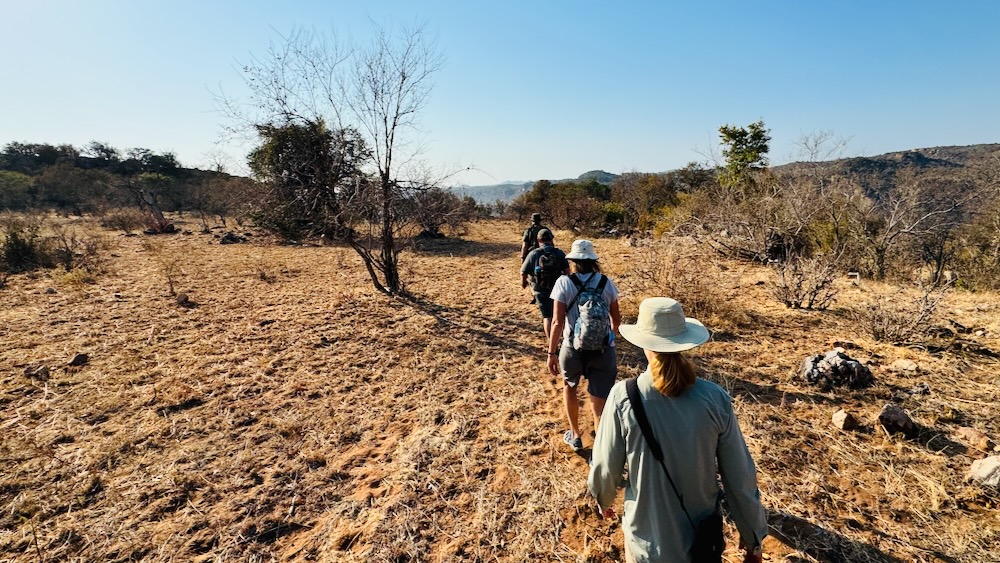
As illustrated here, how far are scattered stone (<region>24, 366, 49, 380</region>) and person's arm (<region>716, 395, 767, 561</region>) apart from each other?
7224mm

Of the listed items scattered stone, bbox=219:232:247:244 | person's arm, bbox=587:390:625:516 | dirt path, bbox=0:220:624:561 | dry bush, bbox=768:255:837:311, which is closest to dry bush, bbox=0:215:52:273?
dirt path, bbox=0:220:624:561

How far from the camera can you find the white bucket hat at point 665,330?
1.53 m

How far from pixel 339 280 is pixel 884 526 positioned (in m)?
10.0

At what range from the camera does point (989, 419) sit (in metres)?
3.41

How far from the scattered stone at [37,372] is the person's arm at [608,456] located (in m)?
6.73

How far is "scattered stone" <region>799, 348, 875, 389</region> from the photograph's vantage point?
4.07 m

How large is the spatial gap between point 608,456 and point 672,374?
18.1 inches

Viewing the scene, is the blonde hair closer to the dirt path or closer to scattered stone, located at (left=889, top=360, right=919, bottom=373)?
the dirt path

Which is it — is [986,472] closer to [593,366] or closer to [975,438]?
[975,438]

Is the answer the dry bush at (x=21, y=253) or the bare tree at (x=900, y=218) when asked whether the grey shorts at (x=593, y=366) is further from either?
the dry bush at (x=21, y=253)

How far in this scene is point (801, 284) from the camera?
6660 mm

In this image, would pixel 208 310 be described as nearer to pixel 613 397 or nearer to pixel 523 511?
pixel 523 511

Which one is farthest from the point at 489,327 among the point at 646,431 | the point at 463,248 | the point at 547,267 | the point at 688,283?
the point at 463,248

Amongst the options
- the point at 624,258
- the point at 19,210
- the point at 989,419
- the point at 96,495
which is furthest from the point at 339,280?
the point at 19,210
